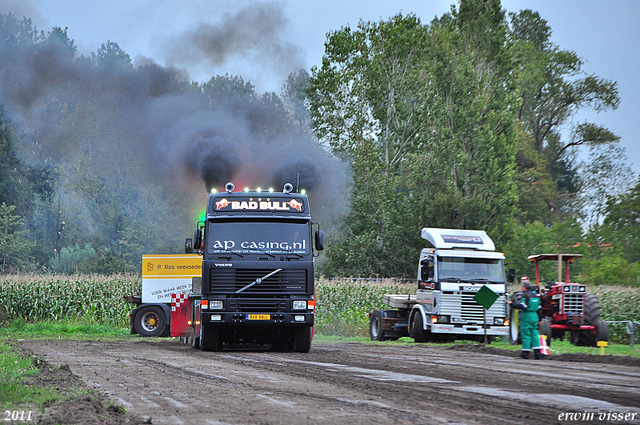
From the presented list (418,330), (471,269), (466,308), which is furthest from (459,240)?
(418,330)

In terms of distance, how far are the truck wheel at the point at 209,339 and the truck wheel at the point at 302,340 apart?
1.97 meters

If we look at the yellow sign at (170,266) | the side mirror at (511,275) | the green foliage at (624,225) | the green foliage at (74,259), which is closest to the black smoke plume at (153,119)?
the yellow sign at (170,266)

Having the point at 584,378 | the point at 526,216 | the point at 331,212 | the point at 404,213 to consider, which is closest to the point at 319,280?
the point at 331,212

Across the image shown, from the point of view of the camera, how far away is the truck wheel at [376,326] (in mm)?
26312

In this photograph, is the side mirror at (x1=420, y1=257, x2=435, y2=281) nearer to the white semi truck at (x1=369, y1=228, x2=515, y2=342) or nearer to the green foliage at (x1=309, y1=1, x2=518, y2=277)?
the white semi truck at (x1=369, y1=228, x2=515, y2=342)

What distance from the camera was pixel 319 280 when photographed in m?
35.3

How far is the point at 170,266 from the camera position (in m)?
26.5

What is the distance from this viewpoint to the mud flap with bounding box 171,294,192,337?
22234mm

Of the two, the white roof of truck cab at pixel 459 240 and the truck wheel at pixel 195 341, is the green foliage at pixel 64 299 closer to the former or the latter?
the truck wheel at pixel 195 341

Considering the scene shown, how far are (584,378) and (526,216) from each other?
165 ft

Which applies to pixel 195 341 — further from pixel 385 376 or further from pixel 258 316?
pixel 385 376

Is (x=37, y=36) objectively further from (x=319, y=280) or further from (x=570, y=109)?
(x=570, y=109)

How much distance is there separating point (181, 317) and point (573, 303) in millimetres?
12056

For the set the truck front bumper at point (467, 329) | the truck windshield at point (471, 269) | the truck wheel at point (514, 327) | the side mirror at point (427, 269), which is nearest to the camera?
the truck front bumper at point (467, 329)
